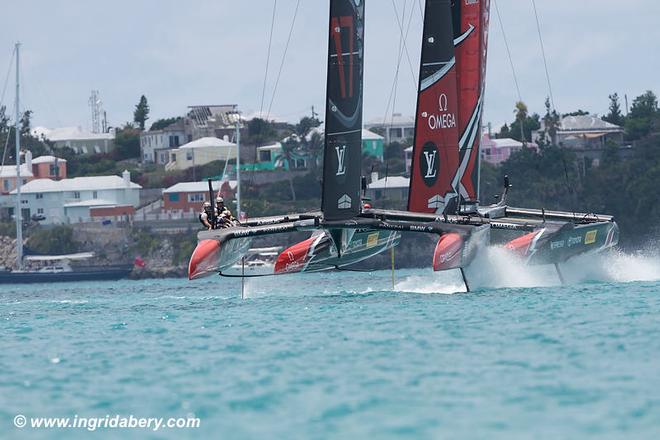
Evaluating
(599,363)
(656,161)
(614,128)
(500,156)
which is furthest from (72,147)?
(599,363)

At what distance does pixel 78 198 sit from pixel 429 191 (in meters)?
54.3

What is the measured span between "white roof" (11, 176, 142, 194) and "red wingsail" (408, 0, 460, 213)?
52286 mm

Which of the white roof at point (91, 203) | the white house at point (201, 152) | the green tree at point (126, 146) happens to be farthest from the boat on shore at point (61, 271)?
the green tree at point (126, 146)

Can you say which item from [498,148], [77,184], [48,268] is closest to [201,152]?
[77,184]

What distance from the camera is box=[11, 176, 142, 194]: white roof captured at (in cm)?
7669

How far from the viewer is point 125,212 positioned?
244 ft

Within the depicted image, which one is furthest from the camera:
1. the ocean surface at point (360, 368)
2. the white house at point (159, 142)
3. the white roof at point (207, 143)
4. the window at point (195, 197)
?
the white house at point (159, 142)

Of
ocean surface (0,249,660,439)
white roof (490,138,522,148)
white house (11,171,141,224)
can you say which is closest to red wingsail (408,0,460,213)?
ocean surface (0,249,660,439)

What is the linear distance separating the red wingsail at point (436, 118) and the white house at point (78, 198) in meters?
50.6

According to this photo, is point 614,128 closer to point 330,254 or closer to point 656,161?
point 656,161

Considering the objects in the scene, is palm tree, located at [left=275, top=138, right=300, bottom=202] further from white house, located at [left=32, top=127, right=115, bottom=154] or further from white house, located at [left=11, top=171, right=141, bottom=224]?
white house, located at [left=32, top=127, right=115, bottom=154]

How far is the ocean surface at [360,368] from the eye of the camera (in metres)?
10.4

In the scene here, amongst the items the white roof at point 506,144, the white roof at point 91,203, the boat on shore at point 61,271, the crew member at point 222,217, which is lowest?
the boat on shore at point 61,271

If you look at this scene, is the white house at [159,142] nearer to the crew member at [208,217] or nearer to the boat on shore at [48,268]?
the boat on shore at [48,268]
